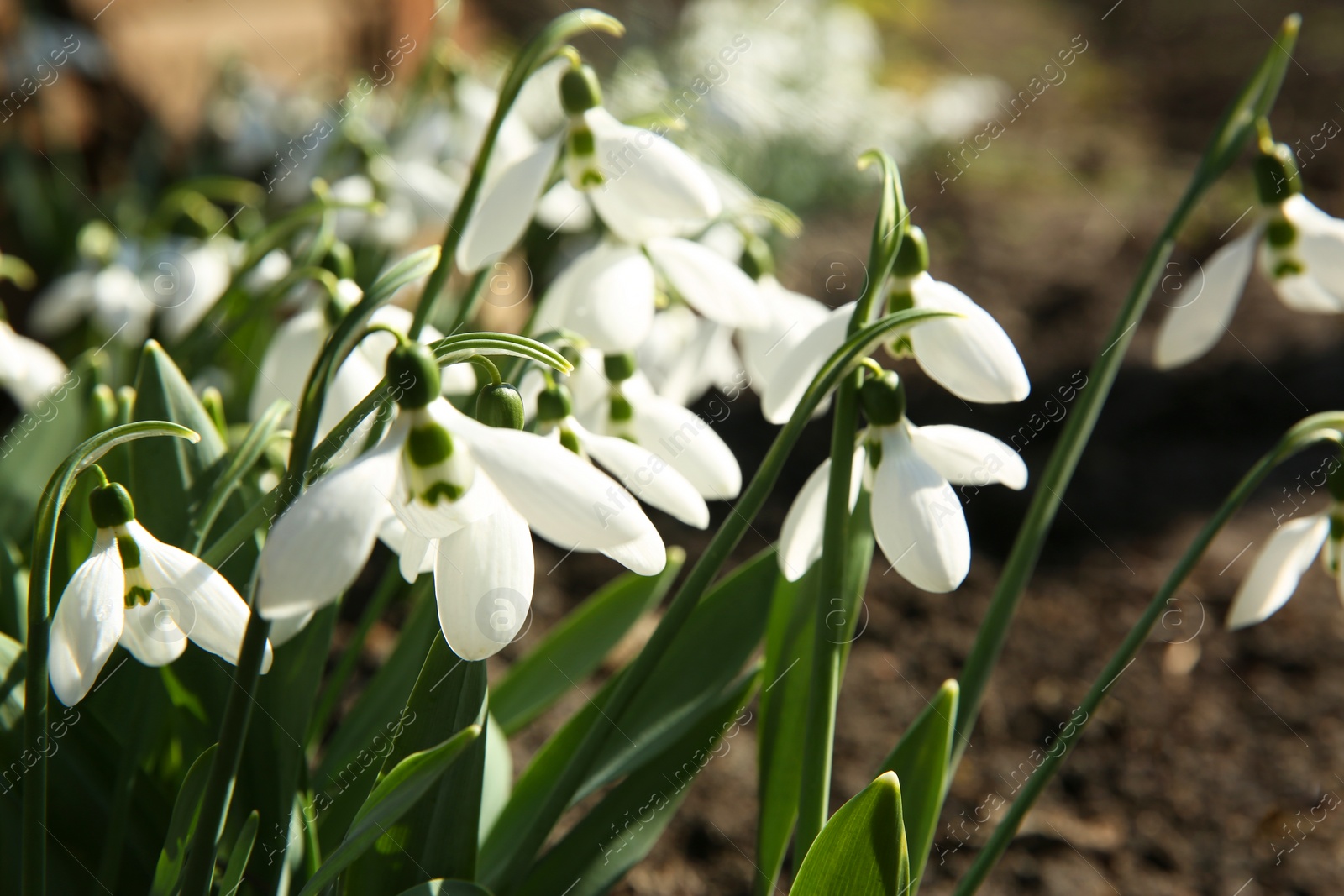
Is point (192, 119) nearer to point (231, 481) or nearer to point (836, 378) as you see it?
point (231, 481)

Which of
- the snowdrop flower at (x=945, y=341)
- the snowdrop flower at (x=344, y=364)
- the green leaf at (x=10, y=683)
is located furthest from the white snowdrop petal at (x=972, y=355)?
the green leaf at (x=10, y=683)

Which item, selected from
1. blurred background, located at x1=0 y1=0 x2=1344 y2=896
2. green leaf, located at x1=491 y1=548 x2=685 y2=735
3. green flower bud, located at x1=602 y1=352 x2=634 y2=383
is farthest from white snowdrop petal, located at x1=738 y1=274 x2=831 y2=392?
blurred background, located at x1=0 y1=0 x2=1344 y2=896

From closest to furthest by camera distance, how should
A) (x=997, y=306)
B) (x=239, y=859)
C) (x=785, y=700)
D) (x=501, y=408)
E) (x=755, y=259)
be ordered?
(x=501, y=408), (x=239, y=859), (x=785, y=700), (x=755, y=259), (x=997, y=306)

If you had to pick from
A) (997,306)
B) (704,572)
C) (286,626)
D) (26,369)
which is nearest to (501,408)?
(704,572)

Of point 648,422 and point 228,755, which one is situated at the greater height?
point 228,755

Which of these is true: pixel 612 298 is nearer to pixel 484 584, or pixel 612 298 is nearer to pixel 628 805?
pixel 484 584

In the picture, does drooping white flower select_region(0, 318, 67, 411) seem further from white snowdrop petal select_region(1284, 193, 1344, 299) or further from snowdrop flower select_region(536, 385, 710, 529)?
white snowdrop petal select_region(1284, 193, 1344, 299)
